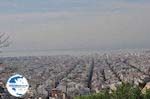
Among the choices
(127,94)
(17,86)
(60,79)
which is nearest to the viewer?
(17,86)

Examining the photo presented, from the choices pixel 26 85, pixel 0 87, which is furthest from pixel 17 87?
pixel 0 87

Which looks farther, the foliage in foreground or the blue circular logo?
the foliage in foreground

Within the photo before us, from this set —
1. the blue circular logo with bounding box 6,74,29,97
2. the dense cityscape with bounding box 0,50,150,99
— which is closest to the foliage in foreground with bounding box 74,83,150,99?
the dense cityscape with bounding box 0,50,150,99

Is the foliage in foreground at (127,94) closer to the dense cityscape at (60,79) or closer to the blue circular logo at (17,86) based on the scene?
the dense cityscape at (60,79)

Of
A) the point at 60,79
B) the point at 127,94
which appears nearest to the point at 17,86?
the point at 127,94

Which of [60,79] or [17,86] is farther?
[60,79]

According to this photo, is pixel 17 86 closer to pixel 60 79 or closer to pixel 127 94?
pixel 127 94

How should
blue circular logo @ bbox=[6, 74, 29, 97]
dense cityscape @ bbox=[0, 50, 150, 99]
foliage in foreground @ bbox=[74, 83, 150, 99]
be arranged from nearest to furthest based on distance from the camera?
blue circular logo @ bbox=[6, 74, 29, 97] → dense cityscape @ bbox=[0, 50, 150, 99] → foliage in foreground @ bbox=[74, 83, 150, 99]

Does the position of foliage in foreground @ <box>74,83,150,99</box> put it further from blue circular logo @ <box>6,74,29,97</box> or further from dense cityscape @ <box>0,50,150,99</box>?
blue circular logo @ <box>6,74,29,97</box>

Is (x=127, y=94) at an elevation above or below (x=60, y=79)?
above
